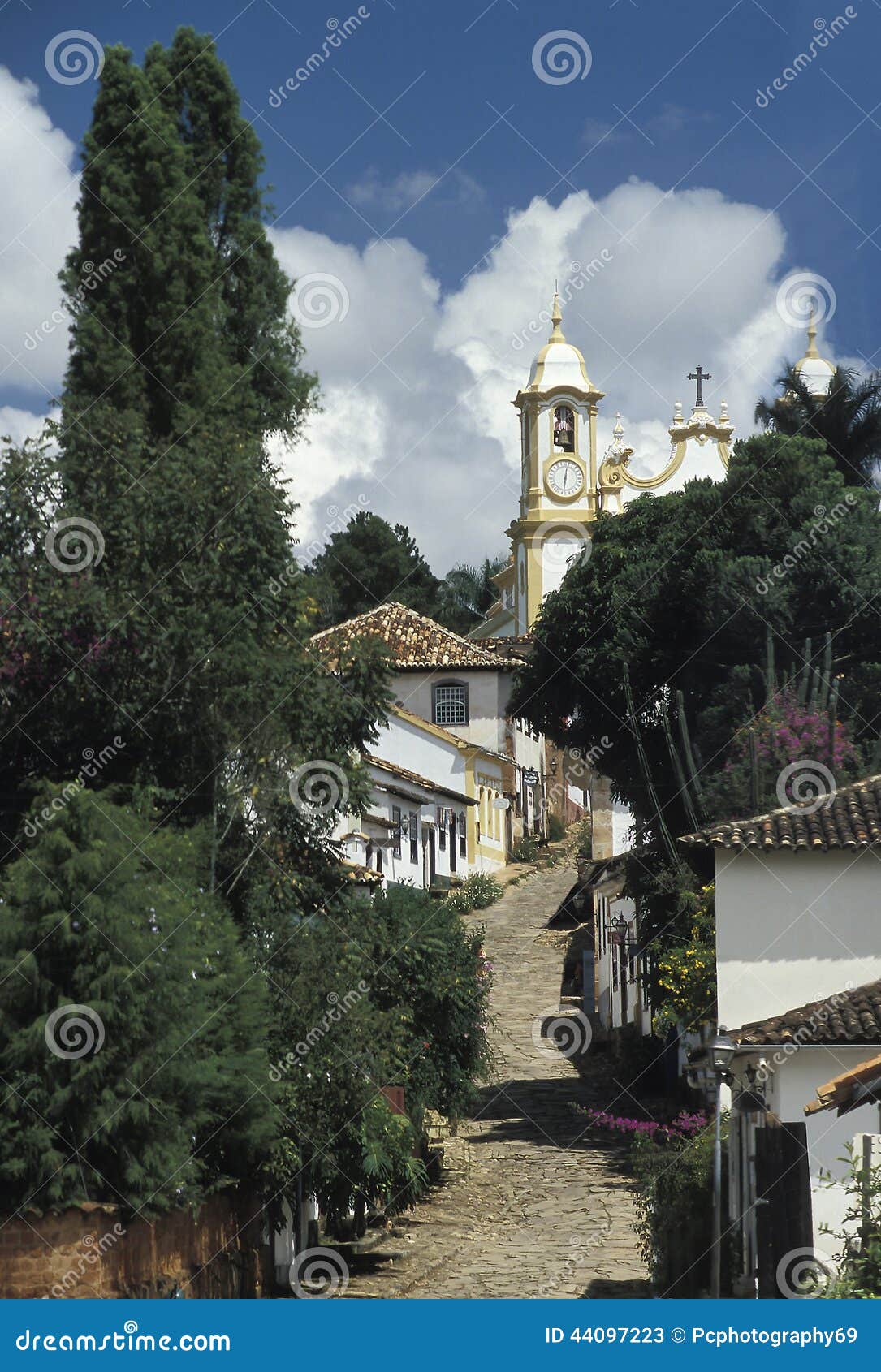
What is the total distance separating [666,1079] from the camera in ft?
95.0

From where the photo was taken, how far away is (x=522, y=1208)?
23047 mm

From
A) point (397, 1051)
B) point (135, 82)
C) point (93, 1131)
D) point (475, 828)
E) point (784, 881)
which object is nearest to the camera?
point (93, 1131)

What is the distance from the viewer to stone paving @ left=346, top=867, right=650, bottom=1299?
18.6 metres

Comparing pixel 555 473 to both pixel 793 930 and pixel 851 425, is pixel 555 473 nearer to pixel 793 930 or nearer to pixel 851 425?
pixel 851 425

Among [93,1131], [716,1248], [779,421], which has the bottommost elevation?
[716,1248]

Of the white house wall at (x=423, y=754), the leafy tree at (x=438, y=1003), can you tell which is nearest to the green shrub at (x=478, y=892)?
the white house wall at (x=423, y=754)

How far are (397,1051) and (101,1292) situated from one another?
5.16 meters

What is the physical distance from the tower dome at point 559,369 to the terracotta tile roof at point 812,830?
157 ft

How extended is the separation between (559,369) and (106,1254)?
194ft

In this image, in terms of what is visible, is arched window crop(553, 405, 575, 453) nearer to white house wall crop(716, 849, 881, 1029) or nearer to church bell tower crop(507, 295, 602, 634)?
church bell tower crop(507, 295, 602, 634)

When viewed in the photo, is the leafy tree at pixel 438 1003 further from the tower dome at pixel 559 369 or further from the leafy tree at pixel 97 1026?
the tower dome at pixel 559 369

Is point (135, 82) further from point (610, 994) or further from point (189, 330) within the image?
point (610, 994)

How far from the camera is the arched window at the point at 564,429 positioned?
2729 inches

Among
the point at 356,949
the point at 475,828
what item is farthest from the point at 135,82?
the point at 475,828
